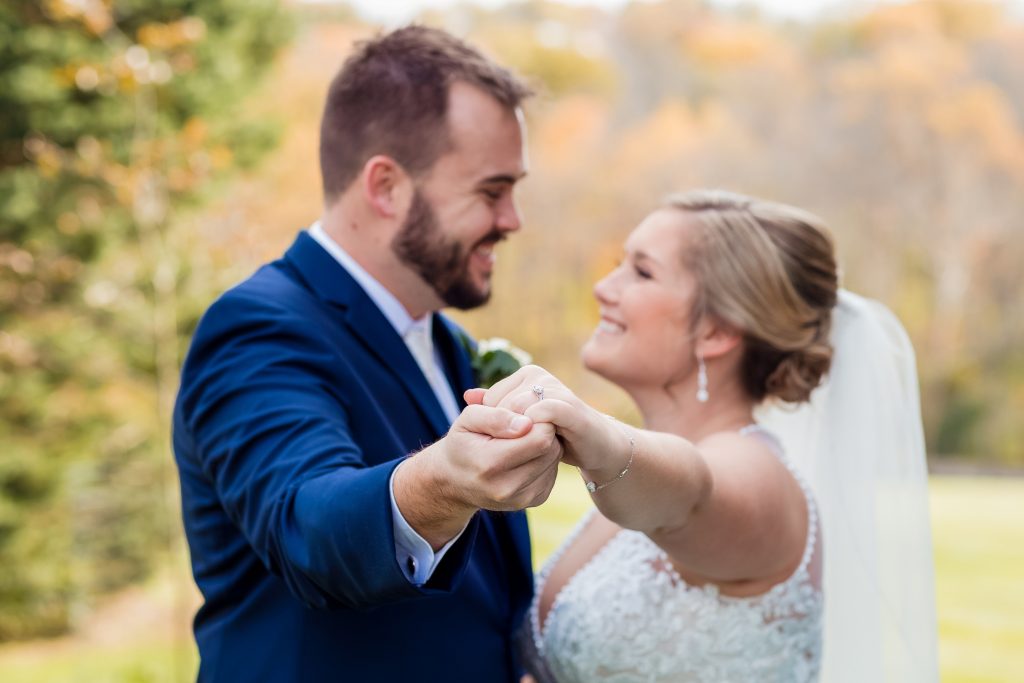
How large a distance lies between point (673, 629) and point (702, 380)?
0.67 metres

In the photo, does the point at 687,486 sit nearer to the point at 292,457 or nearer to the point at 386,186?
the point at 292,457

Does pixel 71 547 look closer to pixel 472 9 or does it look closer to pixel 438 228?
pixel 438 228

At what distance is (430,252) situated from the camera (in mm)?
2885

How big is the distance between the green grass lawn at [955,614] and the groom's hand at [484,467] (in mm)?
6422

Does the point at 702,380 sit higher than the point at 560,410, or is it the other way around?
the point at 702,380

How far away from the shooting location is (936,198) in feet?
109

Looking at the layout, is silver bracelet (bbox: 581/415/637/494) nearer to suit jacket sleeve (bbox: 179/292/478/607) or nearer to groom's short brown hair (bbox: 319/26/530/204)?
suit jacket sleeve (bbox: 179/292/478/607)

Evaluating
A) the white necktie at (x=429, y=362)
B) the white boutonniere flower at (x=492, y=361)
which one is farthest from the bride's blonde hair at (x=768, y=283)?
the white necktie at (x=429, y=362)

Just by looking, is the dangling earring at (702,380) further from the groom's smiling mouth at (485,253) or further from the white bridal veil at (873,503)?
the groom's smiling mouth at (485,253)

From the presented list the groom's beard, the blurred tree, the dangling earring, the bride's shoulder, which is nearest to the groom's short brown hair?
the groom's beard

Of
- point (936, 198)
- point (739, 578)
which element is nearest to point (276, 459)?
point (739, 578)

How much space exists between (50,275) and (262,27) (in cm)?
430

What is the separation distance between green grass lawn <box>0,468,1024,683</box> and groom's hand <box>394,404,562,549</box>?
642 cm

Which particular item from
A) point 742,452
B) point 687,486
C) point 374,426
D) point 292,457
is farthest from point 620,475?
point 742,452
